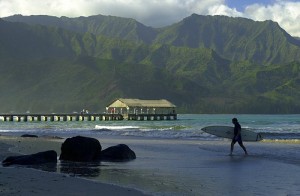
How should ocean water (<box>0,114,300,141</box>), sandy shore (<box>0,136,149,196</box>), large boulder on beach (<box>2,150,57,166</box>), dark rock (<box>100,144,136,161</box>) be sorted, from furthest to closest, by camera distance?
ocean water (<box>0,114,300,141</box>) → dark rock (<box>100,144,136,161</box>) → large boulder on beach (<box>2,150,57,166</box>) → sandy shore (<box>0,136,149,196</box>)

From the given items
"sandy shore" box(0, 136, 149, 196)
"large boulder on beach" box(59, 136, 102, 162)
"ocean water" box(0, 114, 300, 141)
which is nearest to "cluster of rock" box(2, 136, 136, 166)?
"large boulder on beach" box(59, 136, 102, 162)

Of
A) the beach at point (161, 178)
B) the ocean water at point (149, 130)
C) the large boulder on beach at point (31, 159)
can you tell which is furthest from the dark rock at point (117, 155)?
the ocean water at point (149, 130)

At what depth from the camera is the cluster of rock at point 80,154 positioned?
769 inches

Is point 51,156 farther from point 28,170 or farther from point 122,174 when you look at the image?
point 122,174

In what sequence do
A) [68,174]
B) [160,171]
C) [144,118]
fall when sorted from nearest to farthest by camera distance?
1. [68,174]
2. [160,171]
3. [144,118]

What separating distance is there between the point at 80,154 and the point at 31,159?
7.99 ft

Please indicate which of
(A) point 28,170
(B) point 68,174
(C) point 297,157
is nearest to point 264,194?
(B) point 68,174

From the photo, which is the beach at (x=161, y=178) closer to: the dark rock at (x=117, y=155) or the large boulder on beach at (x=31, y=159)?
the dark rock at (x=117, y=155)

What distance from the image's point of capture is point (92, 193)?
41.4ft

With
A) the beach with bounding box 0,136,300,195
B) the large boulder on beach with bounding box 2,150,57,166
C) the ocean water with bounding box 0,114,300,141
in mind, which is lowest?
the beach with bounding box 0,136,300,195

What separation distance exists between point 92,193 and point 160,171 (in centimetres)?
548

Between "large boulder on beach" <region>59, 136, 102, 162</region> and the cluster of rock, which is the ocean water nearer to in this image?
the cluster of rock

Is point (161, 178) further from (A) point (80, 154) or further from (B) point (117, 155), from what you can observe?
(B) point (117, 155)

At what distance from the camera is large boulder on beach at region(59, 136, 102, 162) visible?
830 inches
